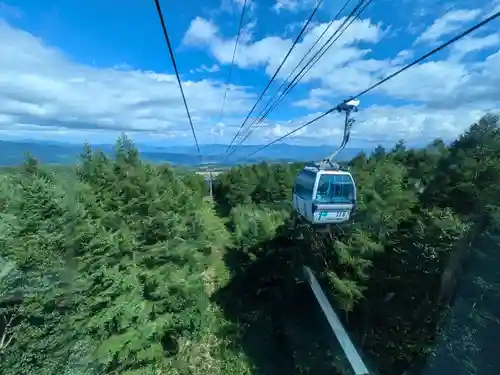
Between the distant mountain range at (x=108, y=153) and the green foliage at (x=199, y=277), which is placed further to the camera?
the distant mountain range at (x=108, y=153)

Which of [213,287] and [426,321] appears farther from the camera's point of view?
[213,287]

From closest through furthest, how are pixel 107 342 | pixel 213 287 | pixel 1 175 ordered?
pixel 107 342
pixel 1 175
pixel 213 287

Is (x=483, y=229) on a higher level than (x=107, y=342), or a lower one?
higher

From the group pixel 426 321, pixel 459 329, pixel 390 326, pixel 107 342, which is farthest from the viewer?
pixel 107 342

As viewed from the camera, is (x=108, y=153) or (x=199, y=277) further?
(x=108, y=153)

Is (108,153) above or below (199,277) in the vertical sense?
above

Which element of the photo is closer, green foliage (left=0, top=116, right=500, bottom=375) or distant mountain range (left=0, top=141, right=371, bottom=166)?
green foliage (left=0, top=116, right=500, bottom=375)

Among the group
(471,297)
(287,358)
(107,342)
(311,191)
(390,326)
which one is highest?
(311,191)

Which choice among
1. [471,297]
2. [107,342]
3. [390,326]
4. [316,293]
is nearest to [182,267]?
[107,342]

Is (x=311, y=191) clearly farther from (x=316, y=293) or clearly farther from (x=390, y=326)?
(x=316, y=293)

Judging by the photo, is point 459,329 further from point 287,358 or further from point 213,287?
point 213,287
